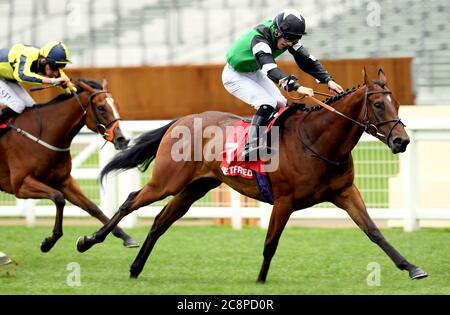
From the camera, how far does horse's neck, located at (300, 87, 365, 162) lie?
19.8ft

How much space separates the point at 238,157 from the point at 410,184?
3.13 meters

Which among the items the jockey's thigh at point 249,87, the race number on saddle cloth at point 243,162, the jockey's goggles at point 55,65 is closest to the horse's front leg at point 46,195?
the jockey's goggles at point 55,65

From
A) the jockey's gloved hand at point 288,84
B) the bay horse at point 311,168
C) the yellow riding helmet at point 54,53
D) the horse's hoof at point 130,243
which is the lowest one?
the horse's hoof at point 130,243

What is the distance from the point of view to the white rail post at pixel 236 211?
380 inches

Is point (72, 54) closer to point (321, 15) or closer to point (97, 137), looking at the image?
point (321, 15)

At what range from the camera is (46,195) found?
7352 mm

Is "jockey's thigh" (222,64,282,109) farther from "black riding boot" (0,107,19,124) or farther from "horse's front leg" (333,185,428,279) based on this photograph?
"black riding boot" (0,107,19,124)

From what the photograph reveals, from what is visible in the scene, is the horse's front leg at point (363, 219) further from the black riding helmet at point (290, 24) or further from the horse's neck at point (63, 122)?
the horse's neck at point (63, 122)

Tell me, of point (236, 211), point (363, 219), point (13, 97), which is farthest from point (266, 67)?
point (236, 211)

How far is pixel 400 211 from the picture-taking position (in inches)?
362

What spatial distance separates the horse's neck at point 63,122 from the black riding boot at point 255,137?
1.87 meters

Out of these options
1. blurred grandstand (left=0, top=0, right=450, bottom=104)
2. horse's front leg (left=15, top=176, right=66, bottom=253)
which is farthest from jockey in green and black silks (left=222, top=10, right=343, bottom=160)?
blurred grandstand (left=0, top=0, right=450, bottom=104)

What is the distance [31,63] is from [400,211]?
3918 mm

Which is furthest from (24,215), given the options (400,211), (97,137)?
(400,211)
